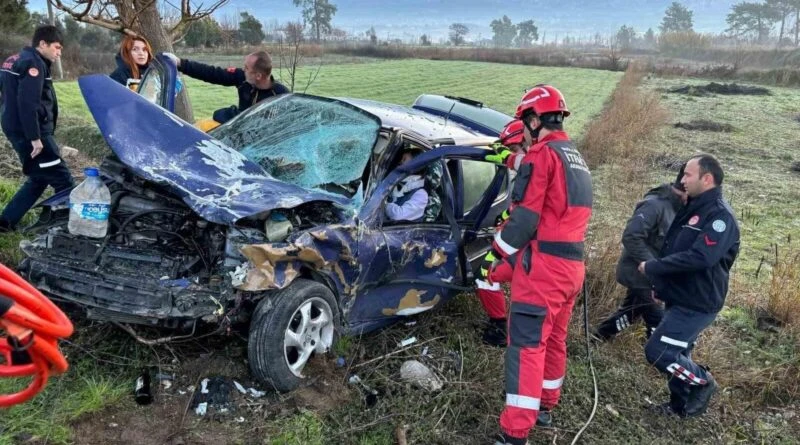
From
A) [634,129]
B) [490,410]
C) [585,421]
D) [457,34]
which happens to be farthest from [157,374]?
[457,34]

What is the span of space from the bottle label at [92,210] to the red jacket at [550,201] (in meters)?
2.19

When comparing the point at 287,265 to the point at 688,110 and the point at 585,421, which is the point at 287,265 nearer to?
the point at 585,421

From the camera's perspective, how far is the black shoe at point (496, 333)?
14.1 feet

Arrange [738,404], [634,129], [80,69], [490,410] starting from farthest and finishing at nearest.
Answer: [80,69] → [634,129] → [738,404] → [490,410]

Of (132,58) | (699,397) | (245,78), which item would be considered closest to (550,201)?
(699,397)

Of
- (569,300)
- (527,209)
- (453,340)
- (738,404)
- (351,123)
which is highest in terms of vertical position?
(351,123)

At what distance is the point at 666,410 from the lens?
3.88 m

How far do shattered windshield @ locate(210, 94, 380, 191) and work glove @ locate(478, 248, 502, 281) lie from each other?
98 centimetres

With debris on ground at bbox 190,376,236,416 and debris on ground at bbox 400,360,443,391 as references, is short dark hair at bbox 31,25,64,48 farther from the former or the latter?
debris on ground at bbox 400,360,443,391

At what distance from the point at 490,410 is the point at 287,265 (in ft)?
4.75

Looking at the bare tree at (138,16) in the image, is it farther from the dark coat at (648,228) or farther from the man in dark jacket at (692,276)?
the man in dark jacket at (692,276)

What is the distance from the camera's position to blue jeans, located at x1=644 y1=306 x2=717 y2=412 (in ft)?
12.3

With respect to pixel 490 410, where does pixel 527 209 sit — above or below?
above

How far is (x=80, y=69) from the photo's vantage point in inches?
950
